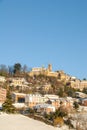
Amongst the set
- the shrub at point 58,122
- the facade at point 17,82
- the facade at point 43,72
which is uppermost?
the facade at point 43,72

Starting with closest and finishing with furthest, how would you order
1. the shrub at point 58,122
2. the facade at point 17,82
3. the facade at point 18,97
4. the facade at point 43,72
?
the shrub at point 58,122, the facade at point 18,97, the facade at point 17,82, the facade at point 43,72

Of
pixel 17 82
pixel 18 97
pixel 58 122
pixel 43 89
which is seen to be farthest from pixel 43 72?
pixel 58 122

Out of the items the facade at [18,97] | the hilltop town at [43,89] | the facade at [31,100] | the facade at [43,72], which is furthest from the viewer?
the facade at [43,72]

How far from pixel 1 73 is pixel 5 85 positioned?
873 centimetres

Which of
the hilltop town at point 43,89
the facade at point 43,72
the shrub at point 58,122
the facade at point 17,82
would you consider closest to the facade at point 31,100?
the hilltop town at point 43,89

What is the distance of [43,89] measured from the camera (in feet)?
238

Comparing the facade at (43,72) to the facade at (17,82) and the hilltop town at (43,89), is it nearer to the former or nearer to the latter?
the hilltop town at (43,89)

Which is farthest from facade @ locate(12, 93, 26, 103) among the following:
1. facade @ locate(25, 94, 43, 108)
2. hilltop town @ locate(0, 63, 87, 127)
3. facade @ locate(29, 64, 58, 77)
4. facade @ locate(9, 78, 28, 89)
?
facade @ locate(29, 64, 58, 77)

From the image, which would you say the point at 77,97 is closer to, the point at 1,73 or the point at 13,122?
the point at 1,73

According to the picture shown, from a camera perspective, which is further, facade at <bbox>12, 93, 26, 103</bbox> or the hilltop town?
facade at <bbox>12, 93, 26, 103</bbox>

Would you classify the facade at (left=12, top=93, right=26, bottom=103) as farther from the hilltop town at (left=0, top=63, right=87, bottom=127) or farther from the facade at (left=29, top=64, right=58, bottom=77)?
the facade at (left=29, top=64, right=58, bottom=77)

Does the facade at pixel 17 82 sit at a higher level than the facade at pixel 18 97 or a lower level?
higher

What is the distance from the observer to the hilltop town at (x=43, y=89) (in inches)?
2233

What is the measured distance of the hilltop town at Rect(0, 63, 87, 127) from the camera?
5671 centimetres
